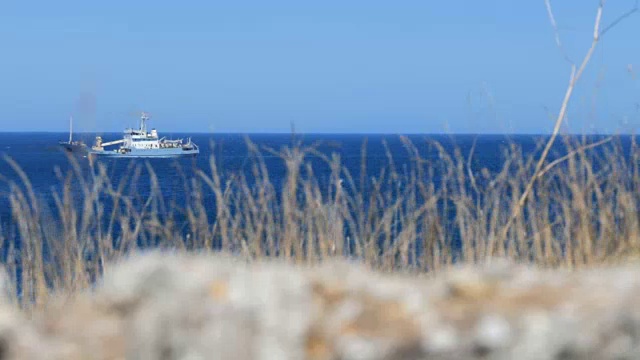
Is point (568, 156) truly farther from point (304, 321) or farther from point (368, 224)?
point (304, 321)

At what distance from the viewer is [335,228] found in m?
4.15

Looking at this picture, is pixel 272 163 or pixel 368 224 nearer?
pixel 368 224

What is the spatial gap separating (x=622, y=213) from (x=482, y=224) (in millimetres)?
674

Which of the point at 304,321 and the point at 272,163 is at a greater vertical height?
the point at 304,321

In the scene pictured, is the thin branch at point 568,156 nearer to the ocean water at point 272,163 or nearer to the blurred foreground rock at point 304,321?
the ocean water at point 272,163

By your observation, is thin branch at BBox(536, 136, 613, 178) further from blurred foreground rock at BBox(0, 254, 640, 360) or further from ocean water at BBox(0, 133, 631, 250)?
blurred foreground rock at BBox(0, 254, 640, 360)

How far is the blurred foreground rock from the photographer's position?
1.42m

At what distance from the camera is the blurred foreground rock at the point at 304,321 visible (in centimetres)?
142

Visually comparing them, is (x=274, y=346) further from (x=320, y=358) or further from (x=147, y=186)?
(x=147, y=186)

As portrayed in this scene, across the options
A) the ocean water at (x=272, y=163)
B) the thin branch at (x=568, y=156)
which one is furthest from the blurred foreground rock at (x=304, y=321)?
the thin branch at (x=568, y=156)

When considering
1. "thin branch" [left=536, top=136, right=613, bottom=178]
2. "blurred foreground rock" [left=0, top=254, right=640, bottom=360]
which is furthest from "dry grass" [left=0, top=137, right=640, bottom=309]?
"blurred foreground rock" [left=0, top=254, right=640, bottom=360]

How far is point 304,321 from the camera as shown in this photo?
58.9 inches

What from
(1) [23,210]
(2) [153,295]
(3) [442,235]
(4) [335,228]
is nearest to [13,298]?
(1) [23,210]

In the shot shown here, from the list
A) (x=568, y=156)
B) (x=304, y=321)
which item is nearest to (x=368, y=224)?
(x=568, y=156)
